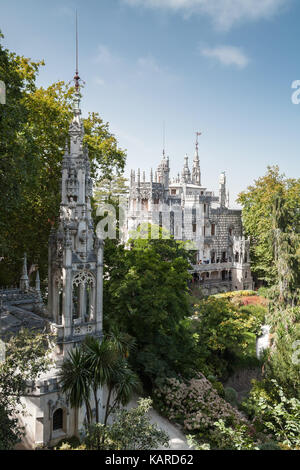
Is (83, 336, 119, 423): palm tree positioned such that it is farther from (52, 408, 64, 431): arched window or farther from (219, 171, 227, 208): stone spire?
(219, 171, 227, 208): stone spire

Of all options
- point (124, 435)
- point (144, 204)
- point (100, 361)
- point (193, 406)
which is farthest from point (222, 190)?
point (124, 435)

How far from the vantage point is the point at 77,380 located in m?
9.98

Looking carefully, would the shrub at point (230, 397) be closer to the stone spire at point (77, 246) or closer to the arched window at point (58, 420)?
the stone spire at point (77, 246)

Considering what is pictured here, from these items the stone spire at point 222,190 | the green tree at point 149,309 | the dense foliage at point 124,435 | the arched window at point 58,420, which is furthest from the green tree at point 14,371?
the stone spire at point 222,190

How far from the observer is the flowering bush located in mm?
13203

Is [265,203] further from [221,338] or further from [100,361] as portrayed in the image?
[100,361]

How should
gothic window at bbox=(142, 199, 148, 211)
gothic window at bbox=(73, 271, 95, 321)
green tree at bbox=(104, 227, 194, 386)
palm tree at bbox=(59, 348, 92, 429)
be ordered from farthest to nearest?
gothic window at bbox=(142, 199, 148, 211) < green tree at bbox=(104, 227, 194, 386) < gothic window at bbox=(73, 271, 95, 321) < palm tree at bbox=(59, 348, 92, 429)

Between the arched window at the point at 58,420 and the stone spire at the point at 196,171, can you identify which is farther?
the stone spire at the point at 196,171

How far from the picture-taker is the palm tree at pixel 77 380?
988 cm

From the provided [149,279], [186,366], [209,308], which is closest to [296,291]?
[209,308]

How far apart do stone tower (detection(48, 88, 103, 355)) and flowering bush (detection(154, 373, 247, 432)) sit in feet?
15.1

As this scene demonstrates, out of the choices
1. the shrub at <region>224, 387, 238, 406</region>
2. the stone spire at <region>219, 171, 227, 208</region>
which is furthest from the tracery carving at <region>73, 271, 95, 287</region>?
the stone spire at <region>219, 171, 227, 208</region>

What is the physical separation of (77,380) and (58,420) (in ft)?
9.02

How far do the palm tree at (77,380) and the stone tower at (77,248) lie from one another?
1.52m
